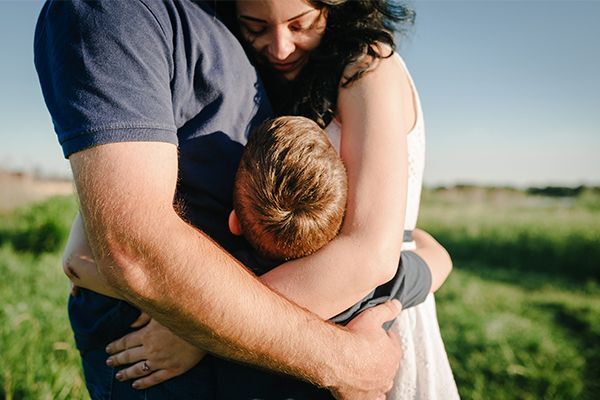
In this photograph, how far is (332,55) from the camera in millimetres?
1910

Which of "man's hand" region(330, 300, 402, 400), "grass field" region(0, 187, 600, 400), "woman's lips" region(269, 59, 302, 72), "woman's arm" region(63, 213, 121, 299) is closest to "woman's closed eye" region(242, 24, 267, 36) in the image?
"woman's lips" region(269, 59, 302, 72)

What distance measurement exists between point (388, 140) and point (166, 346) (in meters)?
0.92

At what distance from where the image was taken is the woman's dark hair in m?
1.83

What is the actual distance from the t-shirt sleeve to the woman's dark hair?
0.63m

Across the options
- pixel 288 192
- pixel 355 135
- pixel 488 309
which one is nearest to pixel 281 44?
pixel 355 135

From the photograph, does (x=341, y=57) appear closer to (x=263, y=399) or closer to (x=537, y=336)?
(x=263, y=399)

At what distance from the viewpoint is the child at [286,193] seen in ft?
→ 5.17

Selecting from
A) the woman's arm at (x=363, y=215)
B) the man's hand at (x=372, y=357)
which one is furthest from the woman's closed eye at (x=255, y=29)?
the man's hand at (x=372, y=357)

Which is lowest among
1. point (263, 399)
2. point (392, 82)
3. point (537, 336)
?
point (537, 336)

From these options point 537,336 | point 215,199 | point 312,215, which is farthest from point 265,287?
point 537,336

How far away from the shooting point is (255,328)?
1.38m

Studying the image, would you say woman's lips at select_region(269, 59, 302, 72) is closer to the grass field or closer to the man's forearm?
the man's forearm

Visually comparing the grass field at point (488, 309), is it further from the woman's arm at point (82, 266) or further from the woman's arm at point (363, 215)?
the woman's arm at point (363, 215)

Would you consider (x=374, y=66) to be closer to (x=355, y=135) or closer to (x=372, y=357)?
(x=355, y=135)
